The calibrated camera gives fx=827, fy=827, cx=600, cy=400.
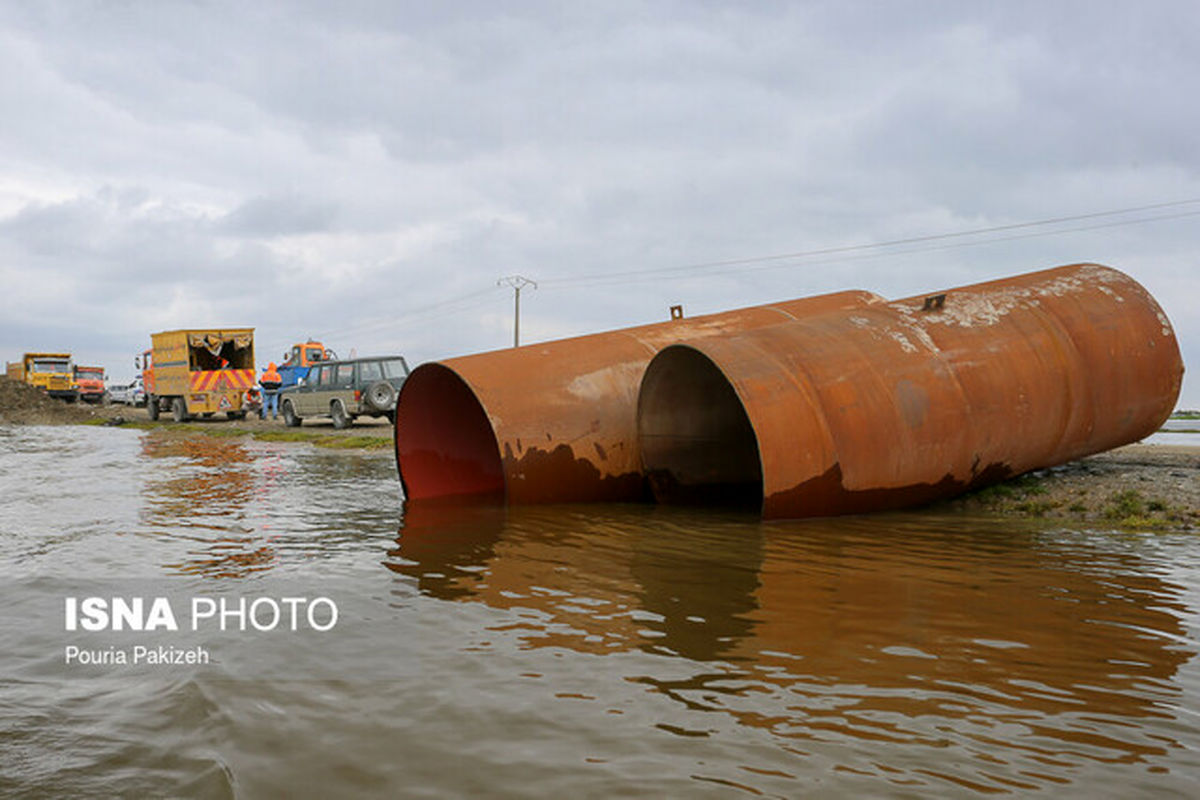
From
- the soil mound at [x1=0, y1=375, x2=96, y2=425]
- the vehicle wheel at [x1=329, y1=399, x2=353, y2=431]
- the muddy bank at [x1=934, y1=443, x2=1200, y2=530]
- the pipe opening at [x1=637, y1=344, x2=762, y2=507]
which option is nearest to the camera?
the muddy bank at [x1=934, y1=443, x2=1200, y2=530]

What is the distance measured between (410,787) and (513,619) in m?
1.61

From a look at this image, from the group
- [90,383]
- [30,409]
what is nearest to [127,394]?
[90,383]

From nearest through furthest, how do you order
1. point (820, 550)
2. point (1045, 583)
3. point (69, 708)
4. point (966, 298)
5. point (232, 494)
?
1. point (69, 708)
2. point (1045, 583)
3. point (820, 550)
4. point (966, 298)
5. point (232, 494)

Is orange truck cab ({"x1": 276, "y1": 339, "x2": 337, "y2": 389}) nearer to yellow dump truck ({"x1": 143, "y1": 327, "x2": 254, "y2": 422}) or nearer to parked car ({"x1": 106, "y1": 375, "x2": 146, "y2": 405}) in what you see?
yellow dump truck ({"x1": 143, "y1": 327, "x2": 254, "y2": 422})

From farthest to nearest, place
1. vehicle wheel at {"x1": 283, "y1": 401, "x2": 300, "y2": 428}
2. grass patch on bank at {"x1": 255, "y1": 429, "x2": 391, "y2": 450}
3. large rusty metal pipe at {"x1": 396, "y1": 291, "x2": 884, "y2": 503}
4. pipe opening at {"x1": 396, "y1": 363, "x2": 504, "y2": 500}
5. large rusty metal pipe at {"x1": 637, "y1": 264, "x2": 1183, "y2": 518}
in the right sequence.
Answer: vehicle wheel at {"x1": 283, "y1": 401, "x2": 300, "y2": 428} → grass patch on bank at {"x1": 255, "y1": 429, "x2": 391, "y2": 450} → pipe opening at {"x1": 396, "y1": 363, "x2": 504, "y2": 500} → large rusty metal pipe at {"x1": 396, "y1": 291, "x2": 884, "y2": 503} → large rusty metal pipe at {"x1": 637, "y1": 264, "x2": 1183, "y2": 518}

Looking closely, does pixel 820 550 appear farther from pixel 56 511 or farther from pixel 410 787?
pixel 56 511

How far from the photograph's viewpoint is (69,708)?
8.78ft

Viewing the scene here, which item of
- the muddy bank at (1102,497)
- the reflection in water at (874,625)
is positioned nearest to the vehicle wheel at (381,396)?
the reflection in water at (874,625)

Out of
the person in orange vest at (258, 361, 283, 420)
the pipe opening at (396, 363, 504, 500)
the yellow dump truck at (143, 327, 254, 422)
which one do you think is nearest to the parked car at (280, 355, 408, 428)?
the person in orange vest at (258, 361, 283, 420)

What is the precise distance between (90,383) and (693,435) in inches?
1694

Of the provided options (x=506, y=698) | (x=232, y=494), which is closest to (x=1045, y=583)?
(x=506, y=698)

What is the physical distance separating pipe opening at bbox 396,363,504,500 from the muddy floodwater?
8.48 ft

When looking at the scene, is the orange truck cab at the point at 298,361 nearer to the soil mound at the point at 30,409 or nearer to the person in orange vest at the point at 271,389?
the person in orange vest at the point at 271,389

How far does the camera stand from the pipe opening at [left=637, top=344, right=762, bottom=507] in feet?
25.5
